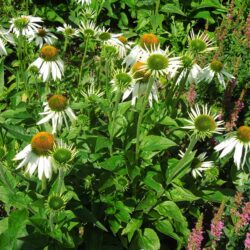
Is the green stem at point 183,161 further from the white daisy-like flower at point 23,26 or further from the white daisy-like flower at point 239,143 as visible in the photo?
the white daisy-like flower at point 23,26

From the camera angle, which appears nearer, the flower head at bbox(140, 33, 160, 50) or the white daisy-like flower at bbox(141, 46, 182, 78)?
the white daisy-like flower at bbox(141, 46, 182, 78)

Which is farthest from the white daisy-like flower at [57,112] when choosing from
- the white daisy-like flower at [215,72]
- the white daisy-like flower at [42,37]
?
the white daisy-like flower at [42,37]

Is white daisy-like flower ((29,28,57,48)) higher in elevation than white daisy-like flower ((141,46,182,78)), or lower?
higher

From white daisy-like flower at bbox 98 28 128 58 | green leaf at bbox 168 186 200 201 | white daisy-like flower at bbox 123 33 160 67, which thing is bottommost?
green leaf at bbox 168 186 200 201

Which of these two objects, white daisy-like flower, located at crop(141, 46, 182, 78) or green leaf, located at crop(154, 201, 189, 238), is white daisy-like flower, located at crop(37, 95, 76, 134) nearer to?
white daisy-like flower, located at crop(141, 46, 182, 78)

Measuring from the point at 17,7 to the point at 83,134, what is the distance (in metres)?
2.60

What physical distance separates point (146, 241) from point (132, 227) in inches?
4.4

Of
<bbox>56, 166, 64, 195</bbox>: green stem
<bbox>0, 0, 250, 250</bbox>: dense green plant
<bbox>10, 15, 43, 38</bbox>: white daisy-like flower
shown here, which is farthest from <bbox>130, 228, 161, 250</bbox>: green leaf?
<bbox>10, 15, 43, 38</bbox>: white daisy-like flower

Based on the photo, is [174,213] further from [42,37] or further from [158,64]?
[42,37]

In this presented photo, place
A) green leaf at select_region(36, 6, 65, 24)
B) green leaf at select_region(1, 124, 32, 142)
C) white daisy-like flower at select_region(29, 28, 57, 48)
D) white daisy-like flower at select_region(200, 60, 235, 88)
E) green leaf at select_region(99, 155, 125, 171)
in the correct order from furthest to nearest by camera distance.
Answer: green leaf at select_region(36, 6, 65, 24) < white daisy-like flower at select_region(29, 28, 57, 48) < white daisy-like flower at select_region(200, 60, 235, 88) < green leaf at select_region(99, 155, 125, 171) < green leaf at select_region(1, 124, 32, 142)

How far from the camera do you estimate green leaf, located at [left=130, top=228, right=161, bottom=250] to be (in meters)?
2.21

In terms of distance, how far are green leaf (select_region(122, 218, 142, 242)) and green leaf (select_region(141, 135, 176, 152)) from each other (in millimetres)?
336

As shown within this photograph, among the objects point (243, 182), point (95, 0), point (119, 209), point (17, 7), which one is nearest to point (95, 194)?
point (119, 209)

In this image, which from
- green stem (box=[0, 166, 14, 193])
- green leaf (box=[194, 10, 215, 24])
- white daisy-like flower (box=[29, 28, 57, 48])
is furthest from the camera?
green leaf (box=[194, 10, 215, 24])
